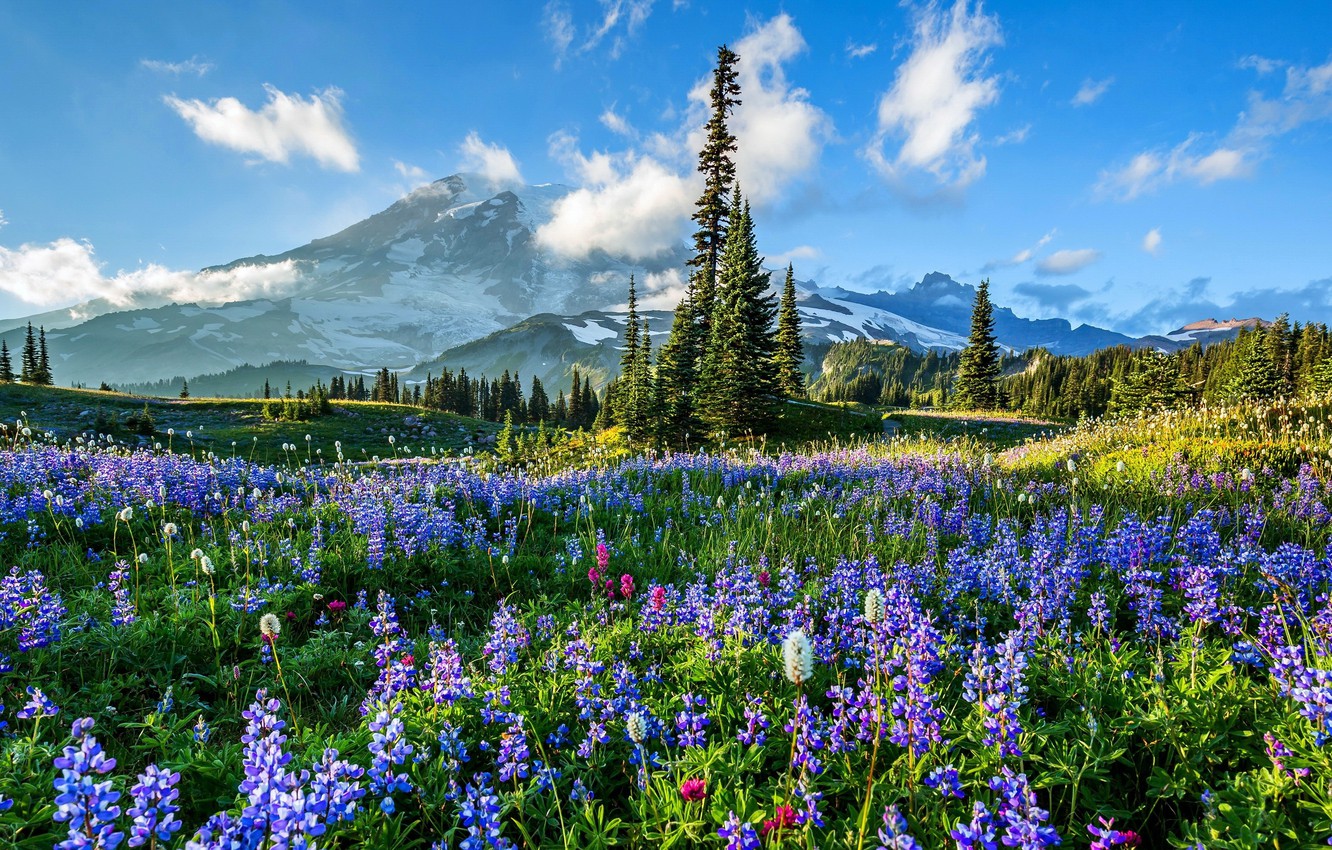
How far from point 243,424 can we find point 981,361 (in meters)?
61.6

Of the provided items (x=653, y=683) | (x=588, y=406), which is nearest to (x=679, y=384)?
(x=653, y=683)

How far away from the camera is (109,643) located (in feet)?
12.3

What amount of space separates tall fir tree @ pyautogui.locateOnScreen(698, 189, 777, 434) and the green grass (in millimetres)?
11843

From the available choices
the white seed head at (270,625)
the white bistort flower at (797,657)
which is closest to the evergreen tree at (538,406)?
the white seed head at (270,625)

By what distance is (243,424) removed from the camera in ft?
115

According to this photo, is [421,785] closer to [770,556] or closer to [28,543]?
[770,556]

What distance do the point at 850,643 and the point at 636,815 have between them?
1682 millimetres

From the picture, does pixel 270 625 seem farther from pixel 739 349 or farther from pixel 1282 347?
pixel 1282 347

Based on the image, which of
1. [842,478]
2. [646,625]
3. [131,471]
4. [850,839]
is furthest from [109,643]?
[842,478]

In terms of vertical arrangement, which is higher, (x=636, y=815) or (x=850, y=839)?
(x=850, y=839)

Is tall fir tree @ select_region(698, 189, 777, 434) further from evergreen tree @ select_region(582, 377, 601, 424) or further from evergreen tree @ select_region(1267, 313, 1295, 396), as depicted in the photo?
evergreen tree @ select_region(1267, 313, 1295, 396)

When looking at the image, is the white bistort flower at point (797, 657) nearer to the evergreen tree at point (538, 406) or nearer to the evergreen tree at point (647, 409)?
the evergreen tree at point (647, 409)

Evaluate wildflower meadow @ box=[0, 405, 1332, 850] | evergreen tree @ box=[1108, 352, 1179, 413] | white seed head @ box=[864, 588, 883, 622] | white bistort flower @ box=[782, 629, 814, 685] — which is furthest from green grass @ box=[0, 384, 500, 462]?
evergreen tree @ box=[1108, 352, 1179, 413]

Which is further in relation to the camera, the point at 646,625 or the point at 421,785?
the point at 646,625
